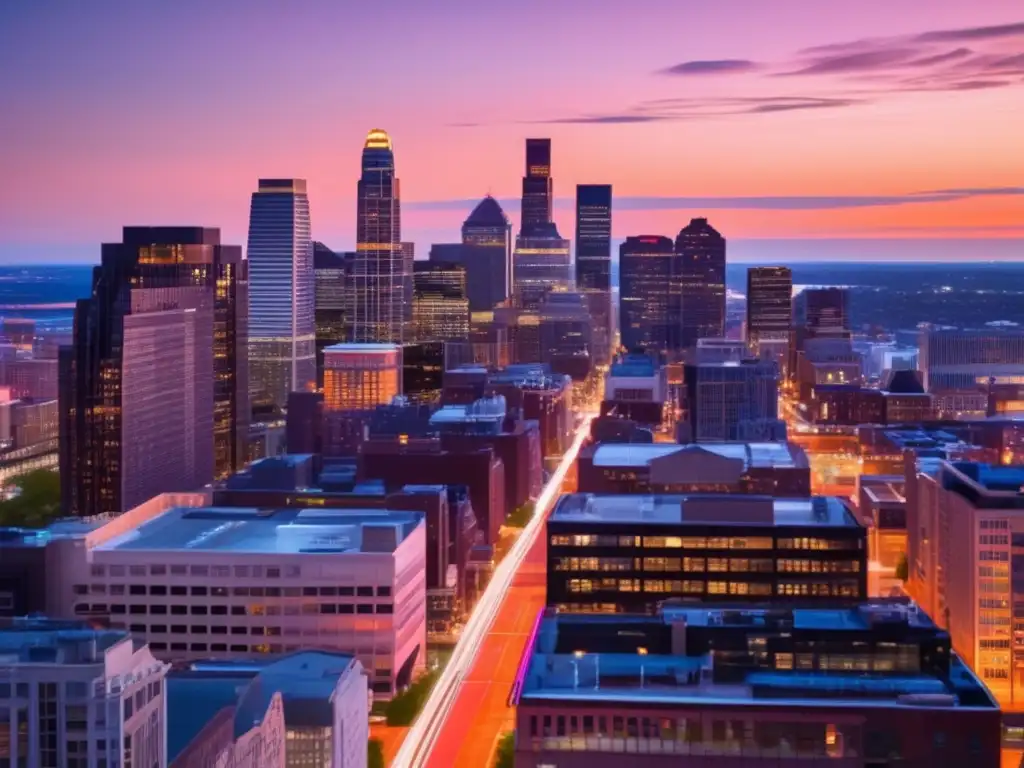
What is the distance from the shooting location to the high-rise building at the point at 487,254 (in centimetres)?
12431

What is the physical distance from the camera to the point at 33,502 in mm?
44438

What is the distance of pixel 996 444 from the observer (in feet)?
186

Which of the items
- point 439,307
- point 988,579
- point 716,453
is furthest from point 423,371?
point 988,579

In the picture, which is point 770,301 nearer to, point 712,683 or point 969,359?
point 969,359

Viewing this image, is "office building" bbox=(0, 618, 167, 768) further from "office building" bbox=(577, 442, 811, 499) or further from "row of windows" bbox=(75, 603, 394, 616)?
"office building" bbox=(577, 442, 811, 499)

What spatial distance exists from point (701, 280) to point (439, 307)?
26.0 m

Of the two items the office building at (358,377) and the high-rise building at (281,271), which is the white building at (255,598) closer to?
the office building at (358,377)

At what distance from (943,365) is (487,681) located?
69.7 m

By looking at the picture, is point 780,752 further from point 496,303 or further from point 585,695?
point 496,303

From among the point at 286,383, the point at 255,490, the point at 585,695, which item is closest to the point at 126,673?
the point at 585,695

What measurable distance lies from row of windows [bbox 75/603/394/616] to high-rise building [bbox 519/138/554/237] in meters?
103

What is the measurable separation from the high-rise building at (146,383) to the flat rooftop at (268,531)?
1242 cm

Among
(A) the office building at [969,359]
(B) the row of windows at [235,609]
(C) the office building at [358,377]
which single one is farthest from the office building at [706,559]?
(A) the office building at [969,359]

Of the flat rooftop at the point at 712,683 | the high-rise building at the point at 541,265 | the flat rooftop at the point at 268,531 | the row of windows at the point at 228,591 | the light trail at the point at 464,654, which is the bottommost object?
the light trail at the point at 464,654
